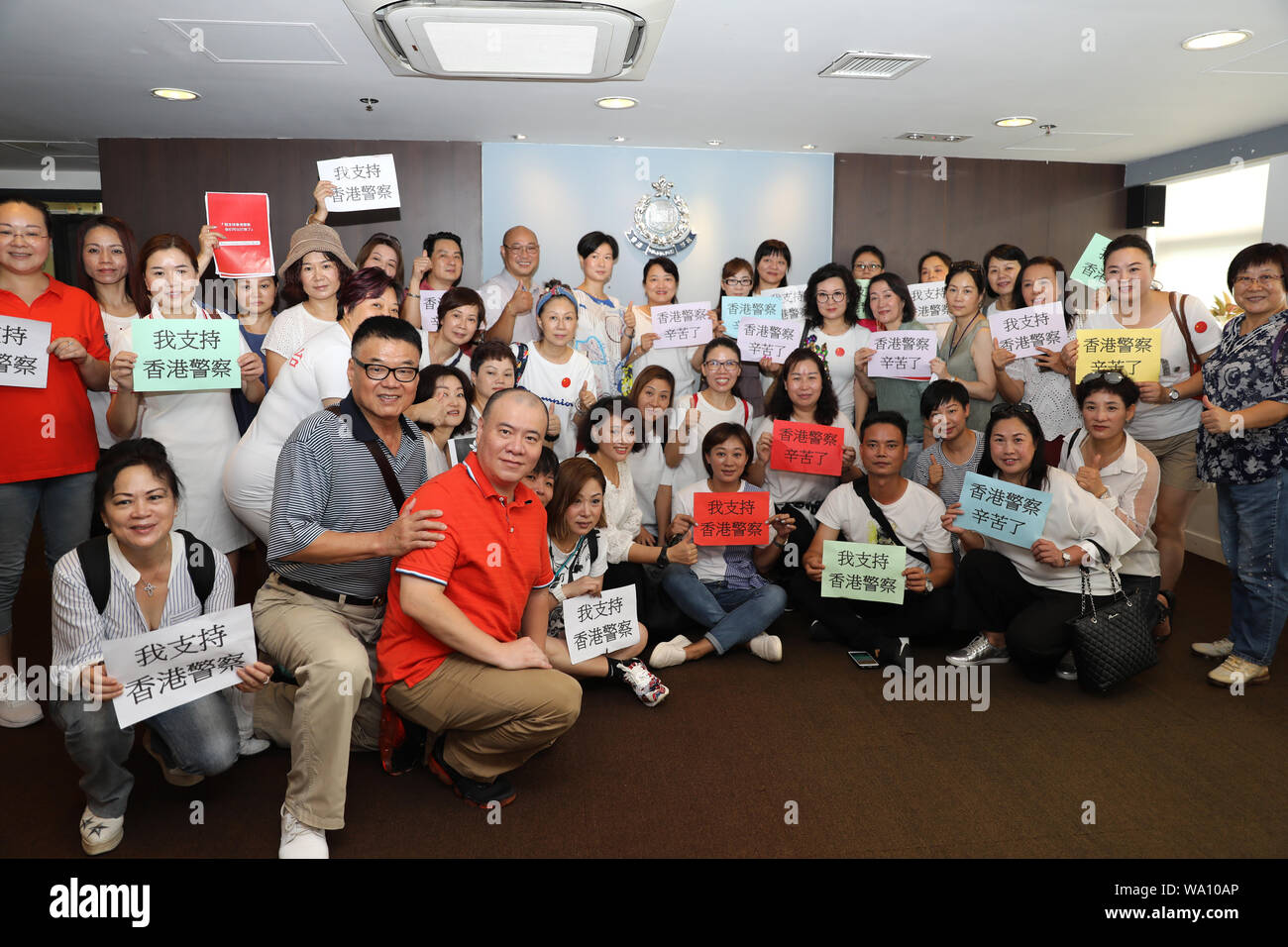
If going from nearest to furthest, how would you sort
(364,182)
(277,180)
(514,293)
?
1. (364,182)
2. (514,293)
3. (277,180)

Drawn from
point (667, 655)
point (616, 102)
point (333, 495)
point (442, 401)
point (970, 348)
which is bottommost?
point (667, 655)

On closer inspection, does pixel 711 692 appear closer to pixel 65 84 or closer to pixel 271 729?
pixel 271 729

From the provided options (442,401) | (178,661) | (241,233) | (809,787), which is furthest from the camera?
(241,233)

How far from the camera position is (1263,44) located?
12.2ft

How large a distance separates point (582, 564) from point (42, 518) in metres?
1.84

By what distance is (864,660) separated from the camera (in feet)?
11.4

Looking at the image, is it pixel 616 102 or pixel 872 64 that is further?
pixel 616 102

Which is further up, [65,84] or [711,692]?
Answer: [65,84]

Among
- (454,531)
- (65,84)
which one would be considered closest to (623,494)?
(454,531)

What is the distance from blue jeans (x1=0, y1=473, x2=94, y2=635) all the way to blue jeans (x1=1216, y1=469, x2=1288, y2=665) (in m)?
4.22

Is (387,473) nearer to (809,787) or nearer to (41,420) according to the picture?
(41,420)

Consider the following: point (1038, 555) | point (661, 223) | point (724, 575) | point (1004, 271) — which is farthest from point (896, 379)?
point (661, 223)

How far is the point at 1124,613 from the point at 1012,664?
20.8 inches

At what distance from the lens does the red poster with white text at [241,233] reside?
412cm
